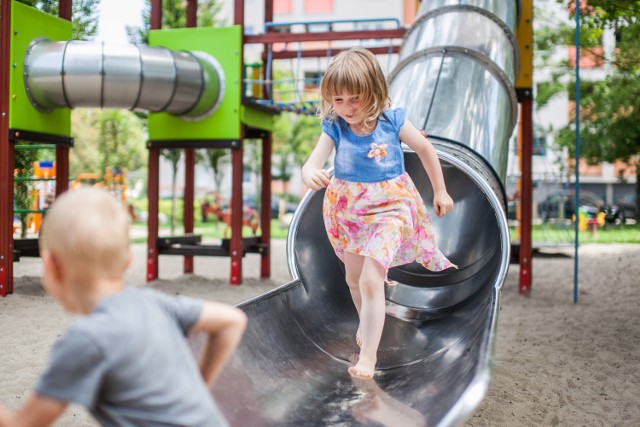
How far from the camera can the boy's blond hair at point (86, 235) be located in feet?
4.42

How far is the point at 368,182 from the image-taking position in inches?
124

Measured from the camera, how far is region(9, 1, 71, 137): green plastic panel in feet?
20.4

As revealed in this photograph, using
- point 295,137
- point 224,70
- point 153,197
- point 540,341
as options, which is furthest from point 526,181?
point 295,137

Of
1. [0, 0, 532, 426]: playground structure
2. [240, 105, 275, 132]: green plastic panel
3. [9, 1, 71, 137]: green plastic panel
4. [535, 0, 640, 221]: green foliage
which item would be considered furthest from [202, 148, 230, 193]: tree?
[9, 1, 71, 137]: green plastic panel

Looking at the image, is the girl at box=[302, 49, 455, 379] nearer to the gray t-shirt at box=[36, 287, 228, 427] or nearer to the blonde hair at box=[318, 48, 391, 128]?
the blonde hair at box=[318, 48, 391, 128]

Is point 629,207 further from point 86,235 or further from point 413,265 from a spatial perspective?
point 86,235

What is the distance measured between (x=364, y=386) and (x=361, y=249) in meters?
0.58

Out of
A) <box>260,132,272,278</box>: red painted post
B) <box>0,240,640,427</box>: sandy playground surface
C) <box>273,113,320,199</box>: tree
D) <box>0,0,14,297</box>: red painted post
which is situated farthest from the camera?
<box>273,113,320,199</box>: tree

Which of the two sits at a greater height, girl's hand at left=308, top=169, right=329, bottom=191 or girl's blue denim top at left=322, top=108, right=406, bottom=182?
girl's blue denim top at left=322, top=108, right=406, bottom=182

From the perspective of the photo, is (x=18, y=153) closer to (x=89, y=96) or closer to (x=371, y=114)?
(x=89, y=96)

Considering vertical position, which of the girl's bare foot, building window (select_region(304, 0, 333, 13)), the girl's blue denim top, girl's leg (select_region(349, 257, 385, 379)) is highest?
building window (select_region(304, 0, 333, 13))

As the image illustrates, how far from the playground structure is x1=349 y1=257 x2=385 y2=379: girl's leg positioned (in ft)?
0.43

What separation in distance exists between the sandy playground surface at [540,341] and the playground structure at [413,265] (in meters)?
0.45

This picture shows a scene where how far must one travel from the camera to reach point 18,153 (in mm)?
6688
